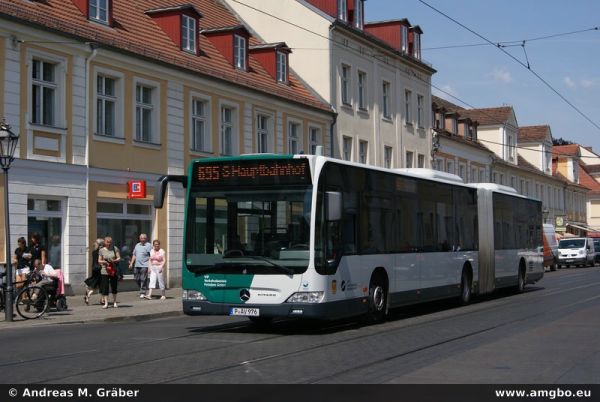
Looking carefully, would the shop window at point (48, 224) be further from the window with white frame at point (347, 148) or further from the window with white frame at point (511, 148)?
the window with white frame at point (511, 148)

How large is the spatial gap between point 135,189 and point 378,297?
1204 cm

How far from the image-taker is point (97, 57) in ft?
82.8

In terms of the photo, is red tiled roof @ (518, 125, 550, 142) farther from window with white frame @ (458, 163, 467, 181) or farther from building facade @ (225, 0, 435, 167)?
building facade @ (225, 0, 435, 167)

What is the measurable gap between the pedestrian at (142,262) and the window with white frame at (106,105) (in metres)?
3.55

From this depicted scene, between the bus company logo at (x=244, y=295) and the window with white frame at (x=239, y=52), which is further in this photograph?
the window with white frame at (x=239, y=52)

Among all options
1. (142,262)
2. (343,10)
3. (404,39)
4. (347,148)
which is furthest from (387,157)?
(142,262)

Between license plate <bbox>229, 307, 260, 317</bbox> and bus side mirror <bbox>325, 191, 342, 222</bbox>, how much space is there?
189 cm

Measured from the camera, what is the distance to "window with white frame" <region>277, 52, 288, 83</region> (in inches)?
1438

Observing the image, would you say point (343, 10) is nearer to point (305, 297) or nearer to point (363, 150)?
point (363, 150)

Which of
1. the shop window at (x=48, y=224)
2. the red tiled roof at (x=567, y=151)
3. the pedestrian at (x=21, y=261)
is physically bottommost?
the pedestrian at (x=21, y=261)

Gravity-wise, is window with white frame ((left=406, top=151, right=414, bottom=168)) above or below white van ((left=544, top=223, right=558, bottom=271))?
above

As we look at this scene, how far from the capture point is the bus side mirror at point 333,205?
46.0ft

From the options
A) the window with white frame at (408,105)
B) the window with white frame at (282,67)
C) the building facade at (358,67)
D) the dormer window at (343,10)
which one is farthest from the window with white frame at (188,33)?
the window with white frame at (408,105)

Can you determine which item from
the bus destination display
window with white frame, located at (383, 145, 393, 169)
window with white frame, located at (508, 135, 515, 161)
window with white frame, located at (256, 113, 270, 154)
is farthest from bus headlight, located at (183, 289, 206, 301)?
window with white frame, located at (508, 135, 515, 161)
